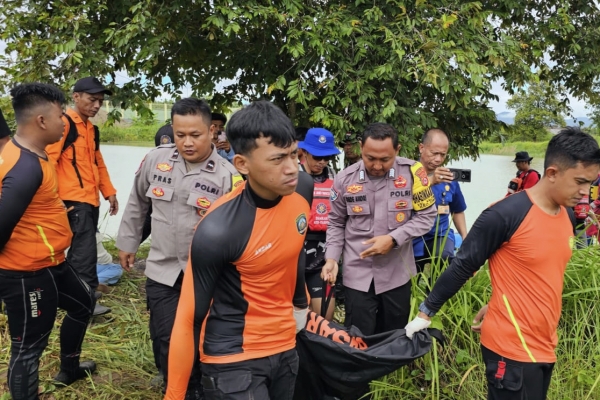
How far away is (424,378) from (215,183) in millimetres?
1717

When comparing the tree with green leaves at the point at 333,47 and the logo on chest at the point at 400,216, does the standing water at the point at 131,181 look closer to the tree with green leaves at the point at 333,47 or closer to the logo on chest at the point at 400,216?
the tree with green leaves at the point at 333,47

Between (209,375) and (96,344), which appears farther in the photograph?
(96,344)

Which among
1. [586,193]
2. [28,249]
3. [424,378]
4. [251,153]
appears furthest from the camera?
[424,378]

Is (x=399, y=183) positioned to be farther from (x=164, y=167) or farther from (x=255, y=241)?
(x=255, y=241)

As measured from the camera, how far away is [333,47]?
4527 mm

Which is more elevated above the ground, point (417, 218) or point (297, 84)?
point (297, 84)

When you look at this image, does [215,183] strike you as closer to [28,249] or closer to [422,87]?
[28,249]

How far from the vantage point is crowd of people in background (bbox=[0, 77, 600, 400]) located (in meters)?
1.76

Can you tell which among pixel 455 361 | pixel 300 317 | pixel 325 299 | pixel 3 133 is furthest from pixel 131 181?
pixel 300 317

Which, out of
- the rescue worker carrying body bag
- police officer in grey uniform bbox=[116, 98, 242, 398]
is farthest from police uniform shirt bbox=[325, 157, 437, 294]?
police officer in grey uniform bbox=[116, 98, 242, 398]

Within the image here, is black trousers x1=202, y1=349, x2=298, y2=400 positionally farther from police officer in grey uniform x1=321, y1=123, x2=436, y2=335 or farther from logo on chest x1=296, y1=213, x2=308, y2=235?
police officer in grey uniform x1=321, y1=123, x2=436, y2=335

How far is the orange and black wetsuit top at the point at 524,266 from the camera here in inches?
76.9

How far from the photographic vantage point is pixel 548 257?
196 centimetres

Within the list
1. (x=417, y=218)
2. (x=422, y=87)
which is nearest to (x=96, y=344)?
(x=417, y=218)
